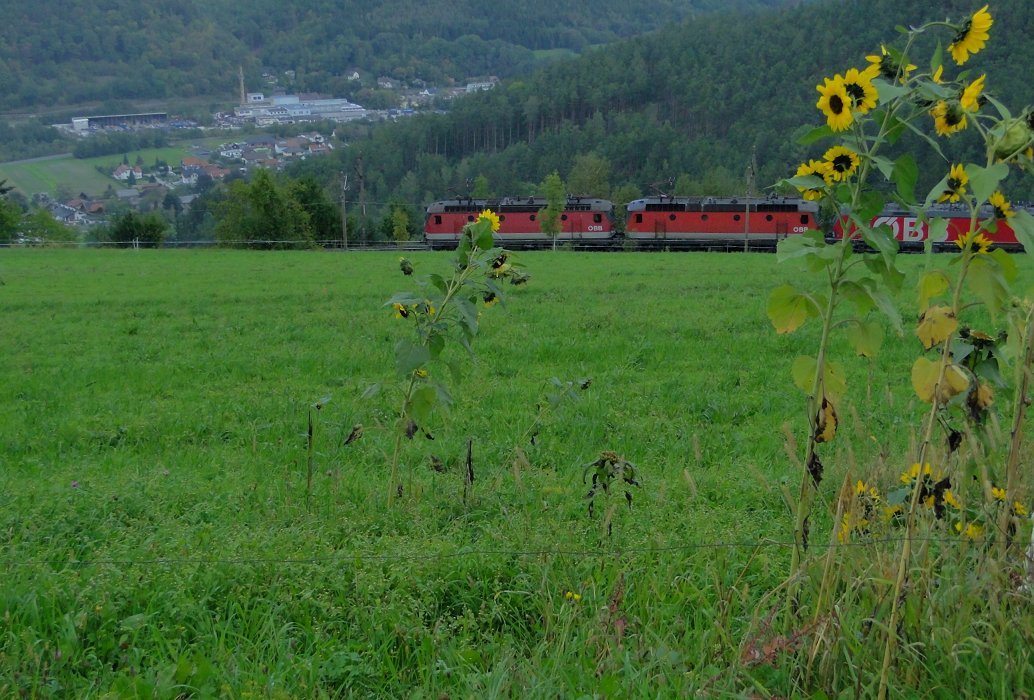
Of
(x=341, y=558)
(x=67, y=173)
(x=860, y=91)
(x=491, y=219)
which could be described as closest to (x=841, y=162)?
(x=860, y=91)

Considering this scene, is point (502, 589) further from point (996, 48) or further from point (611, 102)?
point (611, 102)

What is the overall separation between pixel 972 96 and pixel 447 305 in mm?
2582

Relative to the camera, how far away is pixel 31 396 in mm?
8320

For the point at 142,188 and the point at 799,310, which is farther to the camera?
the point at 142,188

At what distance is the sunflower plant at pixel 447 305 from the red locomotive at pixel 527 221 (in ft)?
128

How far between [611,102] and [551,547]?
363 ft

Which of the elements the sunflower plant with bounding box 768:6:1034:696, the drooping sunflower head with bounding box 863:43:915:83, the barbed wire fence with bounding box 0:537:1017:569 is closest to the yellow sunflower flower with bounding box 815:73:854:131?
the sunflower plant with bounding box 768:6:1034:696

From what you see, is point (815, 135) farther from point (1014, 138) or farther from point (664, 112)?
point (664, 112)

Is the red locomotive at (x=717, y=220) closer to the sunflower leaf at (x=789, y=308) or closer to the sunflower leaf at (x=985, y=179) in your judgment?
the sunflower leaf at (x=789, y=308)

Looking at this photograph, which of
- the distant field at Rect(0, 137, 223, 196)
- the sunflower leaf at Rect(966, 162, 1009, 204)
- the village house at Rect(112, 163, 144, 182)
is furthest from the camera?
the village house at Rect(112, 163, 144, 182)

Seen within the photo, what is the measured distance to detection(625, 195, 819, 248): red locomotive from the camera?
137 feet

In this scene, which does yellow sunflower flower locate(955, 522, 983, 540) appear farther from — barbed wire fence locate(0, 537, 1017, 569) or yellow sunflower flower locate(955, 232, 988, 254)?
yellow sunflower flower locate(955, 232, 988, 254)

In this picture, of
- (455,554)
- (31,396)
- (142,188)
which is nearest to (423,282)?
(455,554)

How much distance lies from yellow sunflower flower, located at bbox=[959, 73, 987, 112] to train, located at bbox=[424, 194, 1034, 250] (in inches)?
1498
